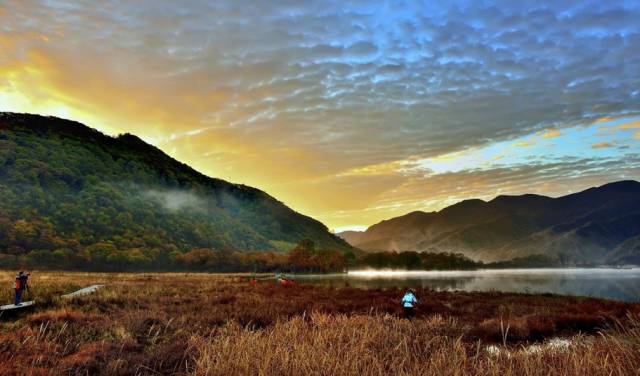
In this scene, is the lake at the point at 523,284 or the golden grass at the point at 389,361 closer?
the golden grass at the point at 389,361

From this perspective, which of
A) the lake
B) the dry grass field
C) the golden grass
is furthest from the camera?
the lake

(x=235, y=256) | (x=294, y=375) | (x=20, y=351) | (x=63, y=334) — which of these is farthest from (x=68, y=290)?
(x=235, y=256)

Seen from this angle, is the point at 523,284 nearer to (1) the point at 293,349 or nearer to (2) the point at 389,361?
(2) the point at 389,361

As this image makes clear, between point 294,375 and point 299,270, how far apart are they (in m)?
149

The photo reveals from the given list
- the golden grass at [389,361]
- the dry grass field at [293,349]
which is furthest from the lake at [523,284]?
the golden grass at [389,361]

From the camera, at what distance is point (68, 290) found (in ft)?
91.1

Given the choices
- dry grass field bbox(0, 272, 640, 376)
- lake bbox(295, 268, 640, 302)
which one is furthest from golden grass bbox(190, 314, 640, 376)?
lake bbox(295, 268, 640, 302)

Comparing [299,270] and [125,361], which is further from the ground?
[125,361]

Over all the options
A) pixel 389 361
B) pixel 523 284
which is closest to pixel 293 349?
pixel 389 361

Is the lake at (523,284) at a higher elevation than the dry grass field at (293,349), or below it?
below

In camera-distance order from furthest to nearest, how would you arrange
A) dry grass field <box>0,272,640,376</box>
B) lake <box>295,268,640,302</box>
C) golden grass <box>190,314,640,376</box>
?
lake <box>295,268,640,302</box>, dry grass field <box>0,272,640,376</box>, golden grass <box>190,314,640,376</box>

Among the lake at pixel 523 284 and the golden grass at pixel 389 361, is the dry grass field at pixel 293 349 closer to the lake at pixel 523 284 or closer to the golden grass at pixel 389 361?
the golden grass at pixel 389 361

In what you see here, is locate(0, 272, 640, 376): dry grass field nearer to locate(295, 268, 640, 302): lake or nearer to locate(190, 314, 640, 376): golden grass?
locate(190, 314, 640, 376): golden grass

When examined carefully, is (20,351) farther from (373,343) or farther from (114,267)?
(114,267)
